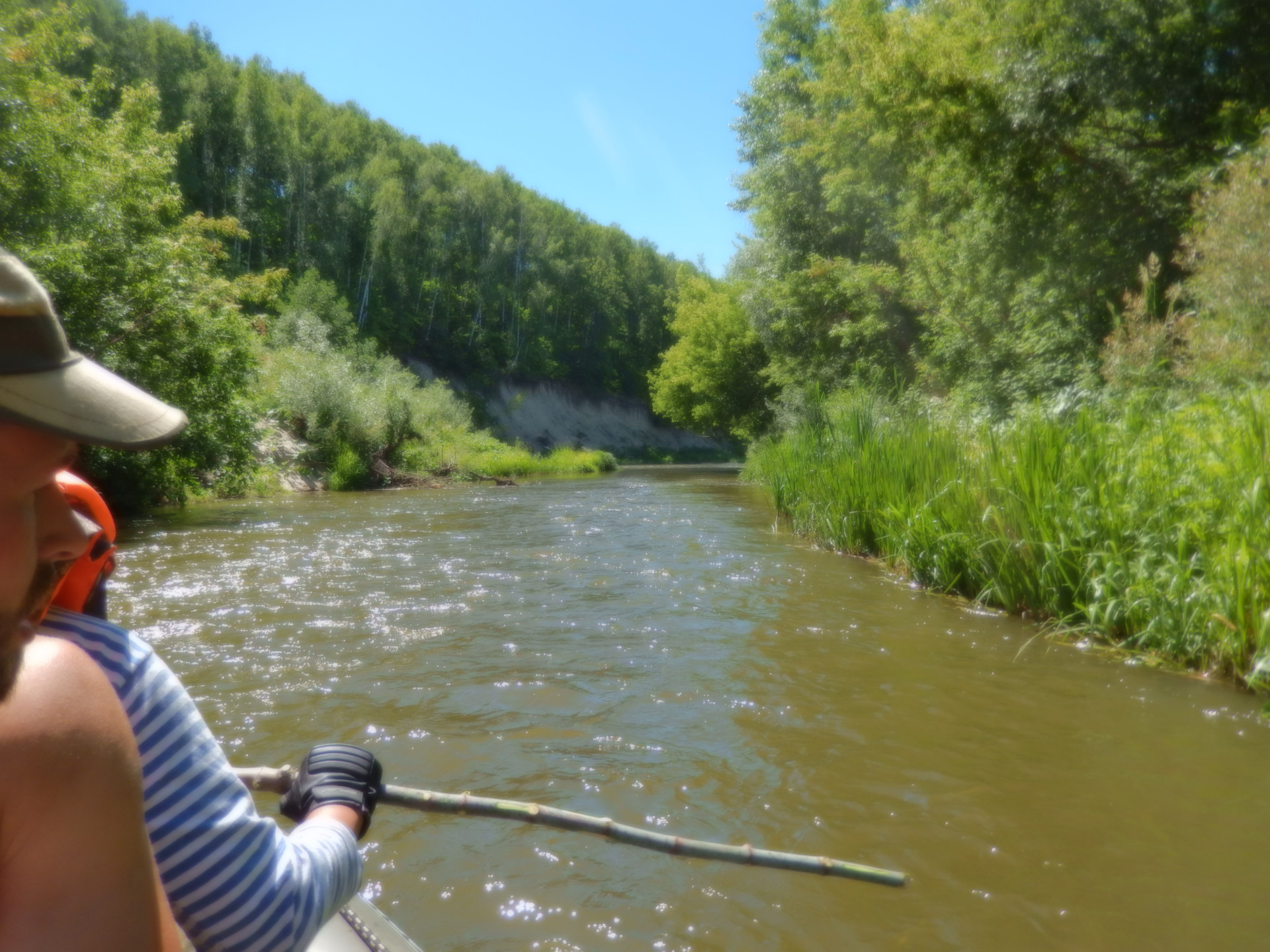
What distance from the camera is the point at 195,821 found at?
1149 mm

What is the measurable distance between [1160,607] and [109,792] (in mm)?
5159

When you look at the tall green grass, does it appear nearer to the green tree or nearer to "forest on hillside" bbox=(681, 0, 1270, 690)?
"forest on hillside" bbox=(681, 0, 1270, 690)

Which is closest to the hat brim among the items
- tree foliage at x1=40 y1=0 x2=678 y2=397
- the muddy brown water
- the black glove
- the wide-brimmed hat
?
the wide-brimmed hat

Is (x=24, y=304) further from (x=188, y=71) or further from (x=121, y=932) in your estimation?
(x=188, y=71)

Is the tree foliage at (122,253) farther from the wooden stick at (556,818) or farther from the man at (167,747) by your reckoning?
the man at (167,747)

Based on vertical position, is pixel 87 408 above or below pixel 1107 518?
above

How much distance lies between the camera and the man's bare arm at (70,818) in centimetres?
81

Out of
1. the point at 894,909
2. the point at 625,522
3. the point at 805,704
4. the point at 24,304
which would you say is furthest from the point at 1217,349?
the point at 24,304

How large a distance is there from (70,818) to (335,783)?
2.93ft

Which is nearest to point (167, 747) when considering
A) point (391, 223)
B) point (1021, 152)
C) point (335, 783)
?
point (335, 783)

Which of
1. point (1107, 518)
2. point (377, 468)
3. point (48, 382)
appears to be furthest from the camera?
point (377, 468)

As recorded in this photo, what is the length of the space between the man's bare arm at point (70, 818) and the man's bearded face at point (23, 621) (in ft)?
0.04

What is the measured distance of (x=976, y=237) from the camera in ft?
44.5

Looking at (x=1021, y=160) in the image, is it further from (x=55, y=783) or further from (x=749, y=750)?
(x=55, y=783)
